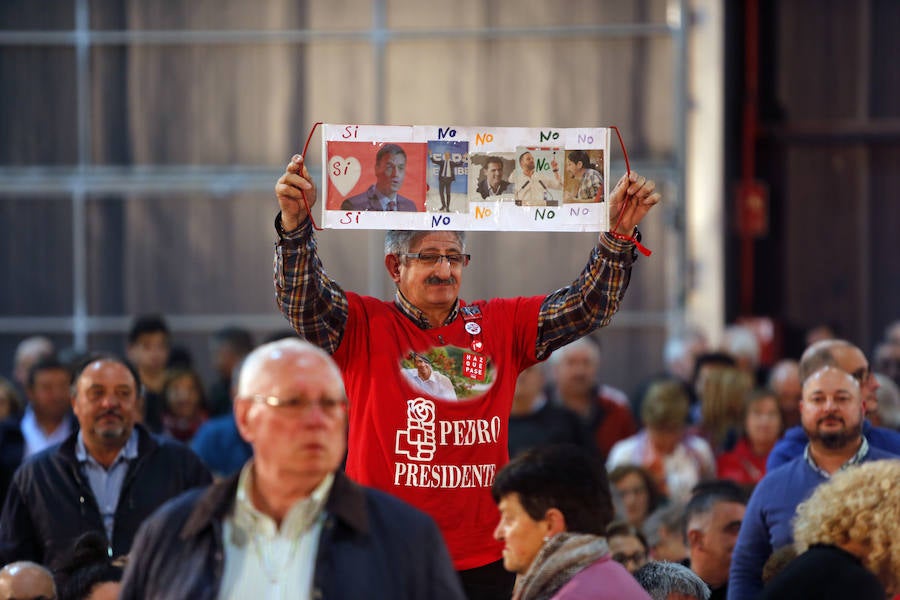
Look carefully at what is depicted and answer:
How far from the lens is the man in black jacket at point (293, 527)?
3141mm

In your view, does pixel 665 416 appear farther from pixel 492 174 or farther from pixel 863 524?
pixel 863 524

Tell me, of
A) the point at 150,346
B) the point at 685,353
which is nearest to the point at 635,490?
the point at 685,353

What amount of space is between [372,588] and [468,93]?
974 cm

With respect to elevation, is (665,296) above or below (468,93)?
below

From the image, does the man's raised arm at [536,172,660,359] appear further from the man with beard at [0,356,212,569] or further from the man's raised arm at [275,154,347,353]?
the man with beard at [0,356,212,569]

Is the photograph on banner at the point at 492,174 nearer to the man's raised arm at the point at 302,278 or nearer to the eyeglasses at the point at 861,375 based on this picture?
the man's raised arm at the point at 302,278

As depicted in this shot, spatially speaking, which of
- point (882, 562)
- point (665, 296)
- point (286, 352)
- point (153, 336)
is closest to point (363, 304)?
point (286, 352)

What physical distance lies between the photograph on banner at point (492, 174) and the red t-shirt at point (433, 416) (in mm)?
418

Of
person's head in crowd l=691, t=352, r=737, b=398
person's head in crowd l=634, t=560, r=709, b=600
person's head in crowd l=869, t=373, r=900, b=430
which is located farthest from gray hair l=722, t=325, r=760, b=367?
person's head in crowd l=634, t=560, r=709, b=600

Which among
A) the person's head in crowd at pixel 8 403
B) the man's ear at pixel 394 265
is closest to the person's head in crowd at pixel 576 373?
the person's head in crowd at pixel 8 403

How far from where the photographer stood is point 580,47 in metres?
12.4

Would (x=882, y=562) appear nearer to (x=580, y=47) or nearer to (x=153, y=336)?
(x=153, y=336)

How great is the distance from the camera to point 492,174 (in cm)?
470

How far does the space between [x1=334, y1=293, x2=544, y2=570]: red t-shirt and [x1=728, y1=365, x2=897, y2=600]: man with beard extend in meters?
1.34
